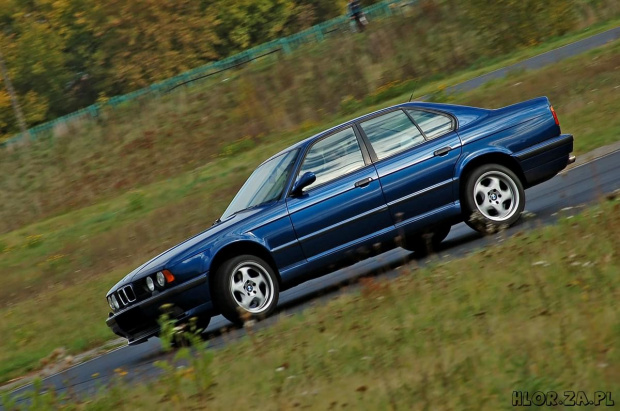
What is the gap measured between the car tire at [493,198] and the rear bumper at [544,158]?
0.19m

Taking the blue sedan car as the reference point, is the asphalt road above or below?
below

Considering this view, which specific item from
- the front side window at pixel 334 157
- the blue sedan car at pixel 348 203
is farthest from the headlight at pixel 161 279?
the front side window at pixel 334 157

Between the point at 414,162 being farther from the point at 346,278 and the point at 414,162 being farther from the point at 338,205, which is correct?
the point at 346,278

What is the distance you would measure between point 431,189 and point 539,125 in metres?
1.51

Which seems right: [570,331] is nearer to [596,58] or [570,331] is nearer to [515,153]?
[515,153]

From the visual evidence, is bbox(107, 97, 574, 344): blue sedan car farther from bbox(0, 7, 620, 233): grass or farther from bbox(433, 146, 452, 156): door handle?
bbox(0, 7, 620, 233): grass

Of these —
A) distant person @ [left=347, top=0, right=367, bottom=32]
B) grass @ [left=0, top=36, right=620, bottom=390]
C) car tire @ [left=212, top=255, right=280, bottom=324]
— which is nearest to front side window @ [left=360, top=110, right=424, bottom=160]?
car tire @ [left=212, top=255, right=280, bottom=324]

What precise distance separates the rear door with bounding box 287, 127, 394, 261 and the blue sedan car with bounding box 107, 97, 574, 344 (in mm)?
10

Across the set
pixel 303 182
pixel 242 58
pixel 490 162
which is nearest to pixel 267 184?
pixel 303 182

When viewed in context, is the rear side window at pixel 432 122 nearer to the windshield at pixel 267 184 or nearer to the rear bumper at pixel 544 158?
the rear bumper at pixel 544 158

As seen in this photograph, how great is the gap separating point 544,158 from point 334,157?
2350 millimetres

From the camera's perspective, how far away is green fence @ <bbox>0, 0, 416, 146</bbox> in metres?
43.3

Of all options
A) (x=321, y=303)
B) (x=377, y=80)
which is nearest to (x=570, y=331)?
(x=321, y=303)

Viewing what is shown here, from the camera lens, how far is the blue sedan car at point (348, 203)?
10.2 meters
